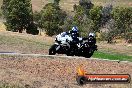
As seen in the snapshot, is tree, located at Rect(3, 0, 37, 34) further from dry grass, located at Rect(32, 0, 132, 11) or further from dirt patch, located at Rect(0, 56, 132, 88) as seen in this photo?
dry grass, located at Rect(32, 0, 132, 11)

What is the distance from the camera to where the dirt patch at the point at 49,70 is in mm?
21938

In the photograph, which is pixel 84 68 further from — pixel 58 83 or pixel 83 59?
pixel 58 83

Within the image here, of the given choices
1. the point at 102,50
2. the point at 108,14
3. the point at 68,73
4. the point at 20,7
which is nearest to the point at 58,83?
the point at 68,73

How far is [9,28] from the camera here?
231 feet

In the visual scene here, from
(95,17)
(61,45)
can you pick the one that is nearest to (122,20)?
(95,17)

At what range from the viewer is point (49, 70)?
24.3m

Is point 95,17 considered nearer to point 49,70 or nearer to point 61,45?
point 61,45

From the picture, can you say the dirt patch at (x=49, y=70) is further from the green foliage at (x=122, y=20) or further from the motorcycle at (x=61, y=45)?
the green foliage at (x=122, y=20)

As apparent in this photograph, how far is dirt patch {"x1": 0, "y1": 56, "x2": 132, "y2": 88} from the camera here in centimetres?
2194

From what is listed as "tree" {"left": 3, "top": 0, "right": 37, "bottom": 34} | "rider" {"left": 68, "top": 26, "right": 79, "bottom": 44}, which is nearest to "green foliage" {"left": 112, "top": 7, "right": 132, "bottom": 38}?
"tree" {"left": 3, "top": 0, "right": 37, "bottom": 34}

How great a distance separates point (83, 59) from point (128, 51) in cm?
1652

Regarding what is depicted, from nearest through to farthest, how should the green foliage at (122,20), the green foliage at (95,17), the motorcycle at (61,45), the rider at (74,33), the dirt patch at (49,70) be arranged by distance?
1. the dirt patch at (49,70)
2. the motorcycle at (61,45)
3. the rider at (74,33)
4. the green foliage at (95,17)
5. the green foliage at (122,20)

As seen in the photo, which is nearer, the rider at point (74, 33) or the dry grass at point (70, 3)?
the rider at point (74, 33)

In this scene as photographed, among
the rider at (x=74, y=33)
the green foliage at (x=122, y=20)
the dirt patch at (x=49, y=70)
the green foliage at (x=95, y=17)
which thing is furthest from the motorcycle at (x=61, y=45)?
the green foliage at (x=122, y=20)
